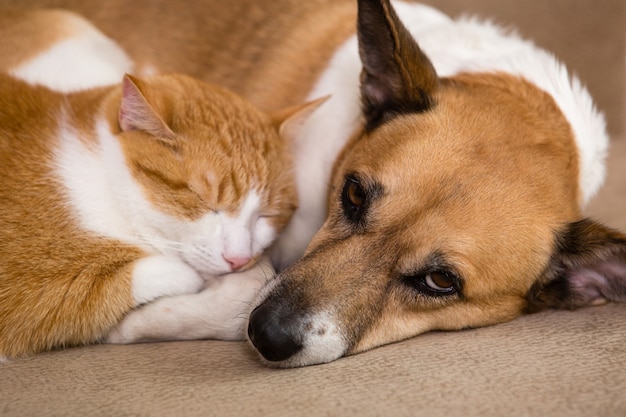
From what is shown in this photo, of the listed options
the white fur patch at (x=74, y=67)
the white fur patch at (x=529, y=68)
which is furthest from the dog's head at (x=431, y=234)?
the white fur patch at (x=74, y=67)

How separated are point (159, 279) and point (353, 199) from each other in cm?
54

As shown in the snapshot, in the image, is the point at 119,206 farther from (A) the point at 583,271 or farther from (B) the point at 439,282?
(A) the point at 583,271

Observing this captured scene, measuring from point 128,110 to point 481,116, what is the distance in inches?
35.8

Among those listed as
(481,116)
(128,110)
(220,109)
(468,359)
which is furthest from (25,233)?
A: (481,116)

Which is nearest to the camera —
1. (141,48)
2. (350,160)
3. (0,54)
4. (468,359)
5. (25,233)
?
(468,359)

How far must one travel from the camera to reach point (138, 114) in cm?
164

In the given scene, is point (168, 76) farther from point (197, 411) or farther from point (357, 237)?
point (197, 411)

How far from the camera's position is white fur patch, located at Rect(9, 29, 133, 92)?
2188 mm

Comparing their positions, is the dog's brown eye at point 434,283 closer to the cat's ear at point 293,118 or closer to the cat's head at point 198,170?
the cat's head at point 198,170

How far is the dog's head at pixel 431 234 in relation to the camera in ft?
5.08

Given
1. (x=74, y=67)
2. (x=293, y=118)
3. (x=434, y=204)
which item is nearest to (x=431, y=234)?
(x=434, y=204)

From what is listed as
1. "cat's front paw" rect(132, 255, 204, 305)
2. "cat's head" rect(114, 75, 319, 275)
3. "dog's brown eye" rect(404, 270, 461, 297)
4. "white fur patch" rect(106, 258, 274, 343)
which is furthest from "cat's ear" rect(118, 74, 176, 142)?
"dog's brown eye" rect(404, 270, 461, 297)

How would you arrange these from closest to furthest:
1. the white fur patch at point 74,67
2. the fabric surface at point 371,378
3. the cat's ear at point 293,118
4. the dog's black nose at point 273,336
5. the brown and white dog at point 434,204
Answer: the fabric surface at point 371,378 < the dog's black nose at point 273,336 < the brown and white dog at point 434,204 < the cat's ear at point 293,118 < the white fur patch at point 74,67

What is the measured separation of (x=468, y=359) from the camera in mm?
1428
